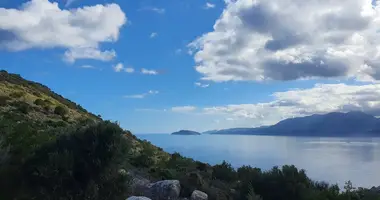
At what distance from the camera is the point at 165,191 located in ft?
39.1

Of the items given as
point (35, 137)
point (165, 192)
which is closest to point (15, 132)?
point (35, 137)

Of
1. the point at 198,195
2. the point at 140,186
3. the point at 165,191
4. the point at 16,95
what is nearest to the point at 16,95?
the point at 16,95

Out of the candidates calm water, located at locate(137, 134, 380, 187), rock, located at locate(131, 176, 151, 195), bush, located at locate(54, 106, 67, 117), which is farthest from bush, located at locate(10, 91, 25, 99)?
calm water, located at locate(137, 134, 380, 187)

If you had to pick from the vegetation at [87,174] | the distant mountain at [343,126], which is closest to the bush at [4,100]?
the vegetation at [87,174]

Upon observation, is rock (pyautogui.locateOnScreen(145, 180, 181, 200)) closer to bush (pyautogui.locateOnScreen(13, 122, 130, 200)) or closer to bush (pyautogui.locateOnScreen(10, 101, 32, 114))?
bush (pyautogui.locateOnScreen(13, 122, 130, 200))

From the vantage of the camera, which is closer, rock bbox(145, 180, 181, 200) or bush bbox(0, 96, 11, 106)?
rock bbox(145, 180, 181, 200)

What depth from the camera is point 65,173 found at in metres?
9.20

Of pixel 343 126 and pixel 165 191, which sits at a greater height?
pixel 343 126

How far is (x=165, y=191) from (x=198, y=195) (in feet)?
3.22

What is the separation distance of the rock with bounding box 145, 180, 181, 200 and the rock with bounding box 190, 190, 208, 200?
46cm

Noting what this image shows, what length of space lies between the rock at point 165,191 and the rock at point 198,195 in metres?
0.46

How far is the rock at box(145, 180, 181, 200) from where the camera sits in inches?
464

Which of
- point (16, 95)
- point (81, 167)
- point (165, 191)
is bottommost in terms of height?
point (165, 191)

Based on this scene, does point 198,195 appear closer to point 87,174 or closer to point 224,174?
point 87,174
